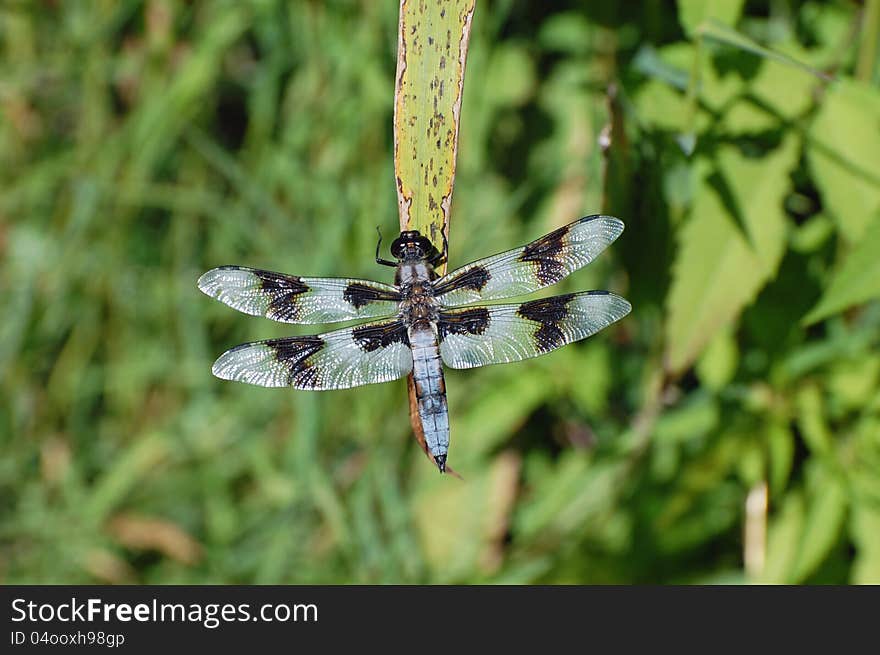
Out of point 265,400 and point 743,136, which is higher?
Result: point 265,400

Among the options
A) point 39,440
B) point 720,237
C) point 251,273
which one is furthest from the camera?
point 39,440

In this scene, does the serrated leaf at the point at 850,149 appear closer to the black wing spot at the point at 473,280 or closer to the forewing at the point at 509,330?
the forewing at the point at 509,330

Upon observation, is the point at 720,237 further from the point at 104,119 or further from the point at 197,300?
the point at 104,119

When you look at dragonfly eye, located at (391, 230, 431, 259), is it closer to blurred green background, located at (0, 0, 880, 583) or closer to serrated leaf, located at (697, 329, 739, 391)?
blurred green background, located at (0, 0, 880, 583)

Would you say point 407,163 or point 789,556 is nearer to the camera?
point 407,163

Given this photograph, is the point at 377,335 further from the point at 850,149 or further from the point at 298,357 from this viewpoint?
the point at 850,149

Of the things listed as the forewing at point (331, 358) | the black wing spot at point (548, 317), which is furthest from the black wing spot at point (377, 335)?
the black wing spot at point (548, 317)

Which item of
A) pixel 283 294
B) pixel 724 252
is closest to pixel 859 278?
pixel 724 252

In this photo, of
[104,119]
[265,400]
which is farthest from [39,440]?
[104,119]
